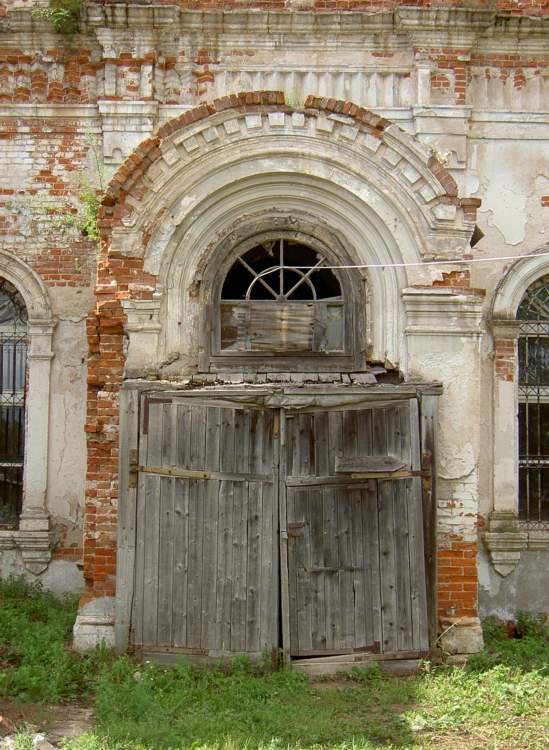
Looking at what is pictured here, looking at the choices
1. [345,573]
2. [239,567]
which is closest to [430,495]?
[345,573]

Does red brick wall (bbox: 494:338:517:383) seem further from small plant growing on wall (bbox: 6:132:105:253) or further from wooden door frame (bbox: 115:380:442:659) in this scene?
small plant growing on wall (bbox: 6:132:105:253)

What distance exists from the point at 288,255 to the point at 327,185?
0.80 metres

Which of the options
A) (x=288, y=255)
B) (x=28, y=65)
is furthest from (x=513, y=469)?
(x=28, y=65)

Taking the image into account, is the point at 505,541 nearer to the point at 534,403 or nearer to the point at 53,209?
the point at 534,403

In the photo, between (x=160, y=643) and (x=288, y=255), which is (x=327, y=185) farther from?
(x=160, y=643)

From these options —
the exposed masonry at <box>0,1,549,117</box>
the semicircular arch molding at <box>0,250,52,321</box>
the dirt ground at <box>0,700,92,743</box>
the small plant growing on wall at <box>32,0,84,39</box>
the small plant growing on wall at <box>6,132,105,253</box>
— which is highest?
the small plant growing on wall at <box>32,0,84,39</box>

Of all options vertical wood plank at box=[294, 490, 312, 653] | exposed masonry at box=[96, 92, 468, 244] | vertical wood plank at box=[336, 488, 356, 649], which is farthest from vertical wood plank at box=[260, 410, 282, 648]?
exposed masonry at box=[96, 92, 468, 244]

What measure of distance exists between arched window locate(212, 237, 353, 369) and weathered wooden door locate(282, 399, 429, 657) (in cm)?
94

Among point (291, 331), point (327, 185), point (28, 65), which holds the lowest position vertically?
point (291, 331)

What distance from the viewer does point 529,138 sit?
8.58m

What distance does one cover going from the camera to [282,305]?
7.45 meters

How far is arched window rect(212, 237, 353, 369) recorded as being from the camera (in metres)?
7.43

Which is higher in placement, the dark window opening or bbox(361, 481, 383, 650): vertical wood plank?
the dark window opening

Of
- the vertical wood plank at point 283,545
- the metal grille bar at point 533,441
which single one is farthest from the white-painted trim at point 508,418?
the vertical wood plank at point 283,545
